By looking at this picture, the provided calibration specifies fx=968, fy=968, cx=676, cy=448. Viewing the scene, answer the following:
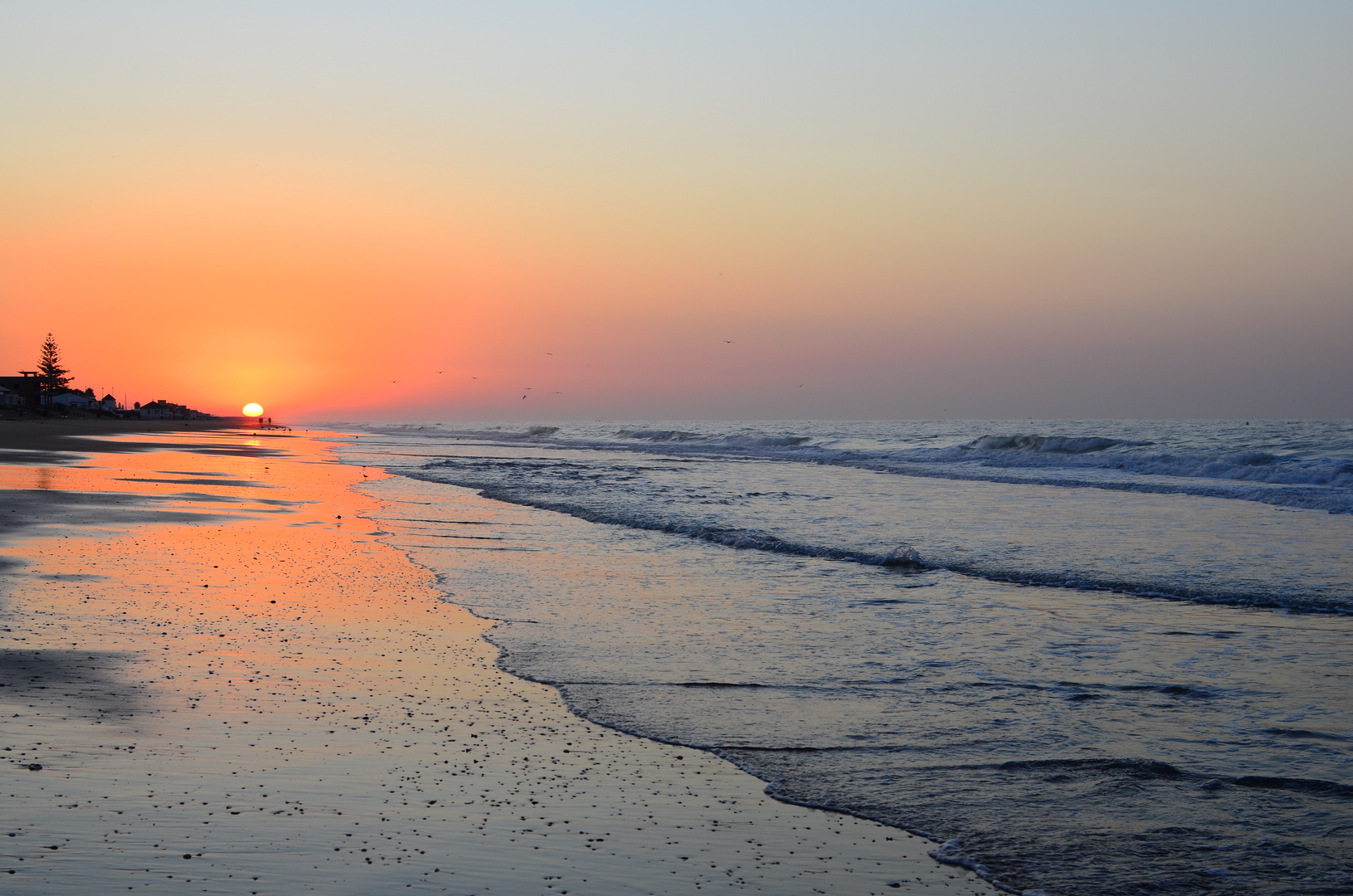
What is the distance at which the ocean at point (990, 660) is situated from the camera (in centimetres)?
510

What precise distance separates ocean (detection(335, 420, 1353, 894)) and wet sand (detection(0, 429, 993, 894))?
0.51 metres

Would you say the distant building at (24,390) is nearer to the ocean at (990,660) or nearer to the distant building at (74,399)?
the distant building at (74,399)

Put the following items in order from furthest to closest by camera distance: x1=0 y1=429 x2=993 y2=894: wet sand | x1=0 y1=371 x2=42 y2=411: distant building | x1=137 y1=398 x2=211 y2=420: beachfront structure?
x1=137 y1=398 x2=211 y2=420: beachfront structure < x1=0 y1=371 x2=42 y2=411: distant building < x1=0 y1=429 x2=993 y2=894: wet sand

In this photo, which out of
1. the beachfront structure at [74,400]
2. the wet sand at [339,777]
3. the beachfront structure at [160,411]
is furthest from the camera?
the beachfront structure at [160,411]

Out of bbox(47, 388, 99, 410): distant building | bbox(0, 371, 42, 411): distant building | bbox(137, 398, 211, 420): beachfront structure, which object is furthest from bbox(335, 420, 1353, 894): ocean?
bbox(137, 398, 211, 420): beachfront structure

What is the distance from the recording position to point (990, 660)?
8.65 meters

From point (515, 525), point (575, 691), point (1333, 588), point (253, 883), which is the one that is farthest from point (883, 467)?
point (253, 883)

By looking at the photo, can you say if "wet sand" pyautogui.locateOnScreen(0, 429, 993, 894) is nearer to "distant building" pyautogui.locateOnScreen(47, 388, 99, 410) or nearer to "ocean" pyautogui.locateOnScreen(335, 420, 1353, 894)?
"ocean" pyautogui.locateOnScreen(335, 420, 1353, 894)

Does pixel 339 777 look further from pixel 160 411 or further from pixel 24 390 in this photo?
pixel 160 411

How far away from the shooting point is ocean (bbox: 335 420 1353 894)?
16.7 feet

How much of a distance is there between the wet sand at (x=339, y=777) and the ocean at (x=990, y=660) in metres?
0.51

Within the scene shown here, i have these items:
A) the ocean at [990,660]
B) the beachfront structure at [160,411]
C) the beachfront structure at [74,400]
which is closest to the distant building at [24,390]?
the beachfront structure at [74,400]

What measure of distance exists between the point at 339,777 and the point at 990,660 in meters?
5.72

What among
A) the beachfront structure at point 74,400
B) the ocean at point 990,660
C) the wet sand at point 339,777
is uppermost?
the beachfront structure at point 74,400
